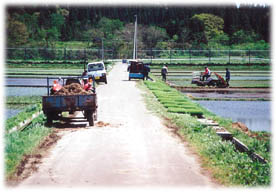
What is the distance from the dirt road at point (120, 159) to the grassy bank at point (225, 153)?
339mm

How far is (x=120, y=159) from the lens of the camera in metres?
11.8

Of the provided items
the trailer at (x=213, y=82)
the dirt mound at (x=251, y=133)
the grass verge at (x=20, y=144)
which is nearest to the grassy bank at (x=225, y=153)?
the dirt mound at (x=251, y=133)

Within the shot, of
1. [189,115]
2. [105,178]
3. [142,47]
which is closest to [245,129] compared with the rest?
[189,115]

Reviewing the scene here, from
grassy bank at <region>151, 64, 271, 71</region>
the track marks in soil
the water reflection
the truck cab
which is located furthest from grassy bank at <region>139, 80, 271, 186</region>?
grassy bank at <region>151, 64, 271, 71</region>

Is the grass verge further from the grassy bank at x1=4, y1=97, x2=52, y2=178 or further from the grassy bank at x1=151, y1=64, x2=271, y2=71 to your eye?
the grassy bank at x1=151, y1=64, x2=271, y2=71

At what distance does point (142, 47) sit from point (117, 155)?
80.7 metres

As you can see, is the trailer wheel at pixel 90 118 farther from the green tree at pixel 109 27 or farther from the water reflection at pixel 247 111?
the green tree at pixel 109 27

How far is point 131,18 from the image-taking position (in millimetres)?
121125

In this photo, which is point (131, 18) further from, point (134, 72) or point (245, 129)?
point (245, 129)

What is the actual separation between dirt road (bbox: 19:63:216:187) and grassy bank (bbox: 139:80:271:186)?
0.34 meters

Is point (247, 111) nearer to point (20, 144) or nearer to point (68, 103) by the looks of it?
point (68, 103)

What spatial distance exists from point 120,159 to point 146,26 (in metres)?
94.3

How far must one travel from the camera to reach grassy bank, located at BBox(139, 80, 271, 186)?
986cm

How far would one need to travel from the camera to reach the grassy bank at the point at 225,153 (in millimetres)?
9859
